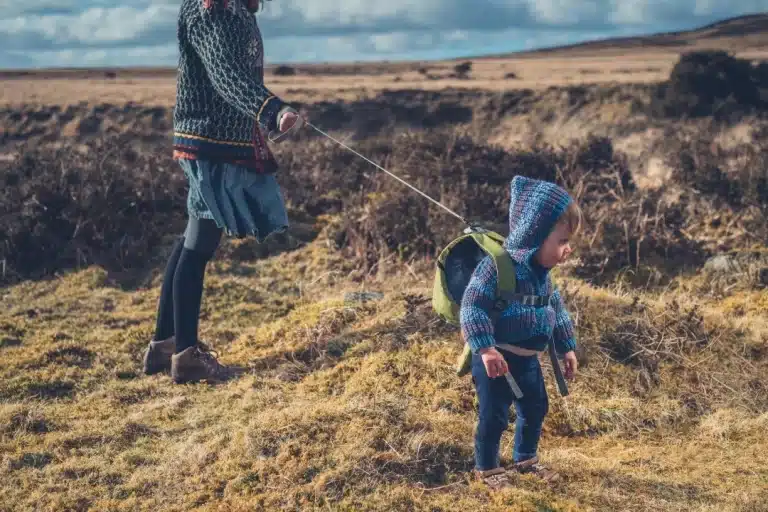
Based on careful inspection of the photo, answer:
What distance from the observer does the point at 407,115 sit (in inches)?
690

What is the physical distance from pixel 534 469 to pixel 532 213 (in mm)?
1003

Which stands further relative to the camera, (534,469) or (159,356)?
(159,356)

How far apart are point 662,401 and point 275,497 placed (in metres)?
2.14

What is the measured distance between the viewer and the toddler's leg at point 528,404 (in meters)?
3.15

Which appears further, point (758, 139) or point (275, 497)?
point (758, 139)

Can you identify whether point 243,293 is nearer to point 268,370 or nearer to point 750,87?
point 268,370

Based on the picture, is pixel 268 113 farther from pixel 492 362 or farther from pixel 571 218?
pixel 492 362

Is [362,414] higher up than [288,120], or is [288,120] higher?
[288,120]

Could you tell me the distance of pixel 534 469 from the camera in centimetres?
330

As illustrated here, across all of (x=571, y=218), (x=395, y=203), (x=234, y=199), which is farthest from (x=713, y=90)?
(x=571, y=218)

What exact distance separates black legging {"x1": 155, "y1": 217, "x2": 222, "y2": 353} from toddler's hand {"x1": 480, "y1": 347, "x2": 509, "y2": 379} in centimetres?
193

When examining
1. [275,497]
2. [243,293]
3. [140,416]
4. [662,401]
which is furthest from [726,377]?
[243,293]

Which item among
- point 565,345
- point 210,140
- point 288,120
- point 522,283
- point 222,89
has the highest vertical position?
point 222,89

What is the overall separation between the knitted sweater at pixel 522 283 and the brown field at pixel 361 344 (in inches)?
23.2
